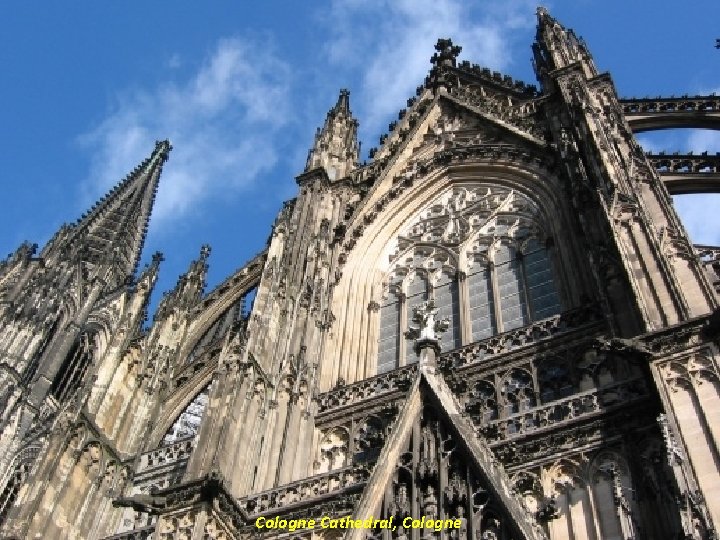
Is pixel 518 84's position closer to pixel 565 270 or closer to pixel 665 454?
pixel 565 270

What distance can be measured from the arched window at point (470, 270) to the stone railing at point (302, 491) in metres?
4.05

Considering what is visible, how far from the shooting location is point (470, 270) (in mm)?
17438

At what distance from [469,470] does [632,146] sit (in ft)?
20.1

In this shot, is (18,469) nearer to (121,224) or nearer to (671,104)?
(121,224)

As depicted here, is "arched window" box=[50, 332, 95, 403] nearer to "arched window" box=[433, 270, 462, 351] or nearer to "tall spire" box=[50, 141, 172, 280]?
"tall spire" box=[50, 141, 172, 280]

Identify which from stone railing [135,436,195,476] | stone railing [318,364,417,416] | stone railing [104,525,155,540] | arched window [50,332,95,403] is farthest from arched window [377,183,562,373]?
arched window [50,332,95,403]

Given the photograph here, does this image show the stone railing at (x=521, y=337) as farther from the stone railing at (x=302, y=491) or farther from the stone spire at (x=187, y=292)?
the stone spire at (x=187, y=292)

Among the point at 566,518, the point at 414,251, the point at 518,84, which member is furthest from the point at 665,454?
the point at 518,84

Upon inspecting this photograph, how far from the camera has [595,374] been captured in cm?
1292

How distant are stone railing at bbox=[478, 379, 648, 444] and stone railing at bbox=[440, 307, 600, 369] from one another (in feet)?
7.83

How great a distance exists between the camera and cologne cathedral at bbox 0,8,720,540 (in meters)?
10.3

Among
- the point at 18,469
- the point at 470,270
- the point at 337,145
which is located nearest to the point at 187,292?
the point at 337,145

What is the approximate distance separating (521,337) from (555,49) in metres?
7.97

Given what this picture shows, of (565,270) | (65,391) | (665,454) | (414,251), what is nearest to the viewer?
(665,454)
